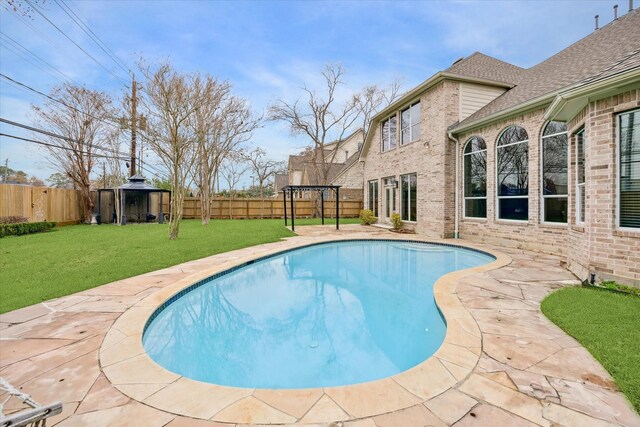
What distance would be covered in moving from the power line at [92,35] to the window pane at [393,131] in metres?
11.2

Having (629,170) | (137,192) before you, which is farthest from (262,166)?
(629,170)

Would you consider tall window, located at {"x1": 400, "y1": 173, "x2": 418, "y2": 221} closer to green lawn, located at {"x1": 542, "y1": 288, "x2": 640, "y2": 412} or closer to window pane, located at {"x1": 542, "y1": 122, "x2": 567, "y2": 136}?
window pane, located at {"x1": 542, "y1": 122, "x2": 567, "y2": 136}

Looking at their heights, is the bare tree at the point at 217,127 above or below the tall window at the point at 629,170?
above

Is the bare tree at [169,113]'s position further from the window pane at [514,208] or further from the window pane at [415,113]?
the window pane at [514,208]

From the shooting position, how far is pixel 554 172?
312 inches

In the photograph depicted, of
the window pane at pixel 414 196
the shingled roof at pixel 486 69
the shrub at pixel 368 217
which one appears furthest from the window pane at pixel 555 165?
the shrub at pixel 368 217

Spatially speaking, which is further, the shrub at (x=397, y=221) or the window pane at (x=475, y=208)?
the shrub at (x=397, y=221)

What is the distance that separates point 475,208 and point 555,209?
265 centimetres

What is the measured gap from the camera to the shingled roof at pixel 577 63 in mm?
7108

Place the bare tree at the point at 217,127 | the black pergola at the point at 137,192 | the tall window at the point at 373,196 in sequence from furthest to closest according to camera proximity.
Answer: the black pergola at the point at 137,192, the tall window at the point at 373,196, the bare tree at the point at 217,127

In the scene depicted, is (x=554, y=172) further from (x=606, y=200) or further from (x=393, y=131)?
(x=393, y=131)

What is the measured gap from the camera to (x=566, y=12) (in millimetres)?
12312

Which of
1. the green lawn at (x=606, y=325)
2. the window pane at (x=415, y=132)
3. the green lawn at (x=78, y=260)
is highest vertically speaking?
the window pane at (x=415, y=132)

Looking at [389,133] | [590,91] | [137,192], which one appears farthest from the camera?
[137,192]
